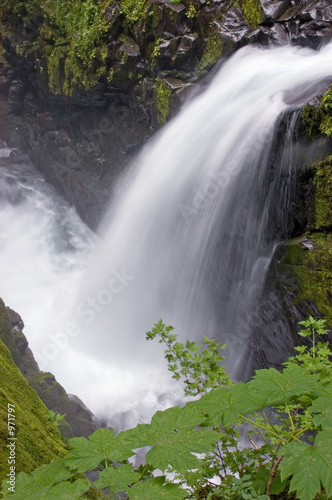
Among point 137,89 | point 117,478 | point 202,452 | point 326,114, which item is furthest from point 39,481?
point 137,89

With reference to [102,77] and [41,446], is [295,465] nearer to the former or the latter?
[41,446]

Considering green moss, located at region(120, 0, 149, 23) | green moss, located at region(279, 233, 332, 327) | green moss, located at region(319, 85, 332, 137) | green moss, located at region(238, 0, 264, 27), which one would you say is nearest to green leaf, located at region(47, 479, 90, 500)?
green moss, located at region(279, 233, 332, 327)

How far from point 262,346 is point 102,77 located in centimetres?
746

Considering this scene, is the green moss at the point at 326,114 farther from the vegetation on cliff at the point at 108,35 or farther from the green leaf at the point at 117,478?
the vegetation on cliff at the point at 108,35

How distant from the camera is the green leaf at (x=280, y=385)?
1.17 meters

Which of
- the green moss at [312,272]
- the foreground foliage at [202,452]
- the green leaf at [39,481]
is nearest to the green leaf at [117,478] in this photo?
the foreground foliage at [202,452]

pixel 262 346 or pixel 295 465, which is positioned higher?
pixel 262 346

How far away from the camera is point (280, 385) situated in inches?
47.4

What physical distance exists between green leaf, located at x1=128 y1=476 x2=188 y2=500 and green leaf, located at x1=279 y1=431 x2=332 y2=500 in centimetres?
27

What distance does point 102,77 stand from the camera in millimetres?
9328

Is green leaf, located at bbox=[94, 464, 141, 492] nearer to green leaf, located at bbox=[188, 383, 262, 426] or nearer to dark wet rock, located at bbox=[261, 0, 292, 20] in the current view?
green leaf, located at bbox=[188, 383, 262, 426]

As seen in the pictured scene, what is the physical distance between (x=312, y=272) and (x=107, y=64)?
7423 millimetres

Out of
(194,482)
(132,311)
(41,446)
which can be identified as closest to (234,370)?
(132,311)

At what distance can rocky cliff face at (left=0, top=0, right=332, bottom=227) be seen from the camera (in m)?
7.80
